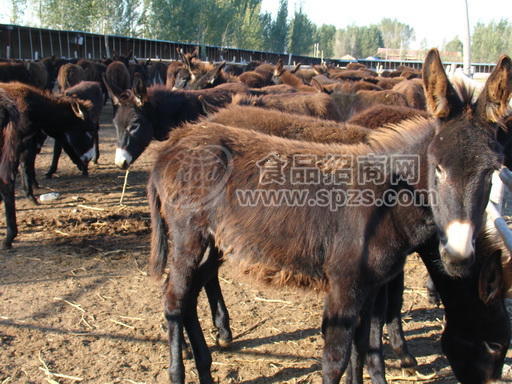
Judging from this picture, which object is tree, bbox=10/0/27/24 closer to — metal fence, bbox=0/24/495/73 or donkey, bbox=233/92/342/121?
metal fence, bbox=0/24/495/73

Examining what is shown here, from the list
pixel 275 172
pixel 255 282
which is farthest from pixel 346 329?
pixel 275 172

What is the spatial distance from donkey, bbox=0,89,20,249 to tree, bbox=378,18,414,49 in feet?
424

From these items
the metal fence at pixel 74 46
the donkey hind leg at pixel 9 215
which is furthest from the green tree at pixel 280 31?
the donkey hind leg at pixel 9 215

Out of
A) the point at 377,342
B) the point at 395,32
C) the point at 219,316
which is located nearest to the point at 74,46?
the point at 219,316

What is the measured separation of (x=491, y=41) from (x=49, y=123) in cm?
7194

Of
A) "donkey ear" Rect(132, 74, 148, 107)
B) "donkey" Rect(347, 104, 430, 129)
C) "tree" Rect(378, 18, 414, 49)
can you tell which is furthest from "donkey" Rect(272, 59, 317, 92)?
"tree" Rect(378, 18, 414, 49)

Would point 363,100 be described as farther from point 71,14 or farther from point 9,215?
point 71,14

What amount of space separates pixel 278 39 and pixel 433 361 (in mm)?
78302

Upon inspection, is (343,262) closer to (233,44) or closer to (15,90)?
(15,90)

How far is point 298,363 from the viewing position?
11.6ft

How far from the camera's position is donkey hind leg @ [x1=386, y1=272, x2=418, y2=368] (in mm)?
3521

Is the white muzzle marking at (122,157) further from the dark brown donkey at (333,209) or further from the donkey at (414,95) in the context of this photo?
the donkey at (414,95)

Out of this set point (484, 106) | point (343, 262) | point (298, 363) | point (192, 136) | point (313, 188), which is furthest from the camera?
point (298, 363)

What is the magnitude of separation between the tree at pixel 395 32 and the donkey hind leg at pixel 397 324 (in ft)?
428
